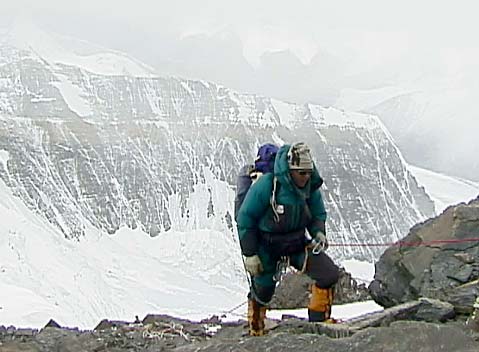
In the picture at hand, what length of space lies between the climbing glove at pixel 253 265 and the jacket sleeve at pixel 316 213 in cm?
59

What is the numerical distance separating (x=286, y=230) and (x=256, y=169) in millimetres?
773

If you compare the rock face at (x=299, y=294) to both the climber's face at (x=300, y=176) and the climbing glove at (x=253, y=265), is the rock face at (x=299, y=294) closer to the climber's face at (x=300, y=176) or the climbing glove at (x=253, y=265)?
the climbing glove at (x=253, y=265)

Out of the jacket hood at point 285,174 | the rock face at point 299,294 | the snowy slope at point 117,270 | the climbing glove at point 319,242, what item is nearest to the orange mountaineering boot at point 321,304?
the climbing glove at point 319,242

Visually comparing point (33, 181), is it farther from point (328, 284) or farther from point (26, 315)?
point (328, 284)

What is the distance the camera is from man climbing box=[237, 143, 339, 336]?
7266 millimetres

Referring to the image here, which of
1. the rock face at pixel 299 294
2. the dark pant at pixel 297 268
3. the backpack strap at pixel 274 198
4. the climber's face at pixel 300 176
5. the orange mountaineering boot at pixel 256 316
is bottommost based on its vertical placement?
the rock face at pixel 299 294

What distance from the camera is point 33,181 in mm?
150125

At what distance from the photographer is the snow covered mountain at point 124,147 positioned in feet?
509

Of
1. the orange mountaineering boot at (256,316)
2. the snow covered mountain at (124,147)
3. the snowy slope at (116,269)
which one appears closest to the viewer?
the orange mountaineering boot at (256,316)

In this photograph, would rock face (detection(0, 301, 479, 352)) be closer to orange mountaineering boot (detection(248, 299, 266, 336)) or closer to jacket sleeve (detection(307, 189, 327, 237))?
orange mountaineering boot (detection(248, 299, 266, 336))

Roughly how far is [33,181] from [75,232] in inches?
477

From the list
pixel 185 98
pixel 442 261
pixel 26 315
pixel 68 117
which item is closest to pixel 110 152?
pixel 68 117

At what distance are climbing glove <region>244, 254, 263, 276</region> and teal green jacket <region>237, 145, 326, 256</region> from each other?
6cm

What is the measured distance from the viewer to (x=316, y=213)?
7.67m
